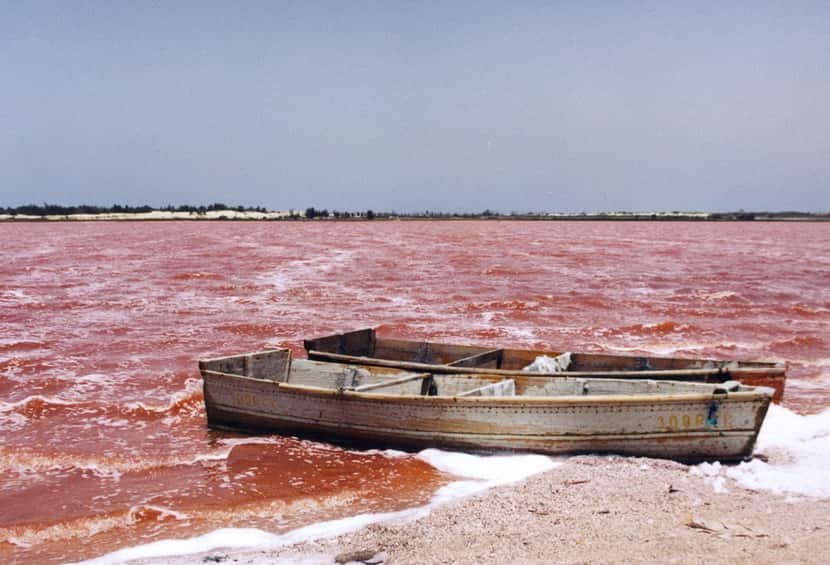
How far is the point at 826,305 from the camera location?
29047 millimetres

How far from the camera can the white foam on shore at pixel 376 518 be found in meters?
7.85

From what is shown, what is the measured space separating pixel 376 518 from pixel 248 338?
13983 millimetres

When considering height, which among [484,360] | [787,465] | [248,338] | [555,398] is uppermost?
[555,398]

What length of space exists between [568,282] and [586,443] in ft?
88.8

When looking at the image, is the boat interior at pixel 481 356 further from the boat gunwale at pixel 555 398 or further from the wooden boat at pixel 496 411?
the boat gunwale at pixel 555 398

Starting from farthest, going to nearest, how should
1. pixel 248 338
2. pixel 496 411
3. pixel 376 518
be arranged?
pixel 248 338, pixel 496 411, pixel 376 518

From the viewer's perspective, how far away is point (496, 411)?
984cm

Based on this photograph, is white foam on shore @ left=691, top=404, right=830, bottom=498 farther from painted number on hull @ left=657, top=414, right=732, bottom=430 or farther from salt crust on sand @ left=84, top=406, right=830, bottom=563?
painted number on hull @ left=657, top=414, right=732, bottom=430

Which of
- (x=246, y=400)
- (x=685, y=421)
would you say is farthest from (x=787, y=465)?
(x=246, y=400)

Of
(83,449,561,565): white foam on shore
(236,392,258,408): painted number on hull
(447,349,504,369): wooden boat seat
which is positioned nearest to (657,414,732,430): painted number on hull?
(83,449,561,565): white foam on shore

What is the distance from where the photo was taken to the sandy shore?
21.7ft

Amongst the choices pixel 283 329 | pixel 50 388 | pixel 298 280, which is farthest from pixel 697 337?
pixel 298 280

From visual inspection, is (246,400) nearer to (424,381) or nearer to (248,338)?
(424,381)

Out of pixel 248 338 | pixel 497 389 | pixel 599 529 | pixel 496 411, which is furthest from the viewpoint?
pixel 248 338
